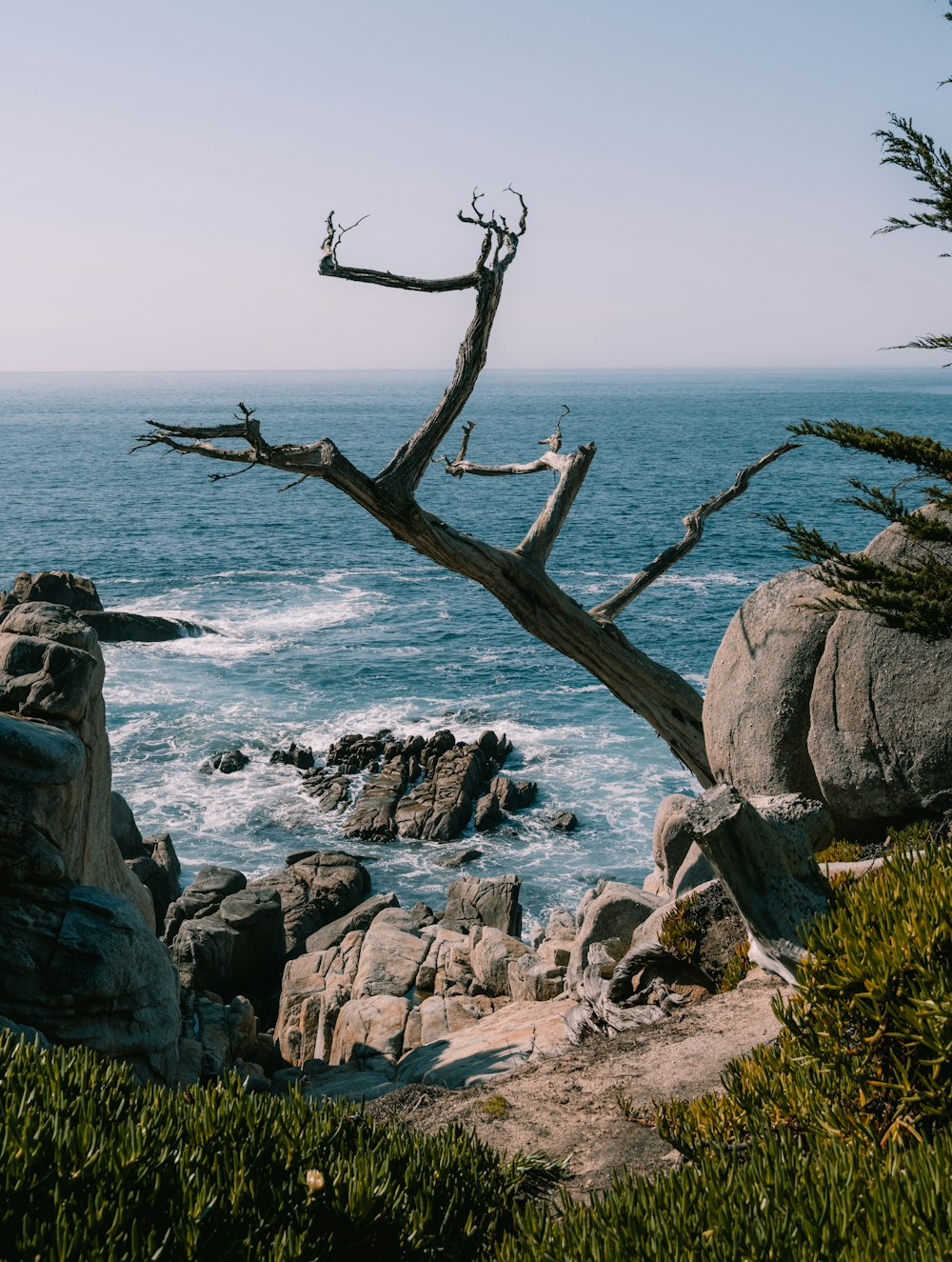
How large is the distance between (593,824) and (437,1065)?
20.3 meters

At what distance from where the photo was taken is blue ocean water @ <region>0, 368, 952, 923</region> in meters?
32.3

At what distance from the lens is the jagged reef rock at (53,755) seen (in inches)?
470

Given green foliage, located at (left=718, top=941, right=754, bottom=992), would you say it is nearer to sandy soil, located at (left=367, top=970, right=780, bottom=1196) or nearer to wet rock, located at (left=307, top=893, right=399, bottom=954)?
sandy soil, located at (left=367, top=970, right=780, bottom=1196)

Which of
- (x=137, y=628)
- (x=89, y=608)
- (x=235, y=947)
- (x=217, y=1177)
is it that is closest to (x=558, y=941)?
(x=235, y=947)

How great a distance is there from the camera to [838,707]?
1172 centimetres

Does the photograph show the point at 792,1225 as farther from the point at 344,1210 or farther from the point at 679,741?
the point at 679,741

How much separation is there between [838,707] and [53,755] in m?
8.92

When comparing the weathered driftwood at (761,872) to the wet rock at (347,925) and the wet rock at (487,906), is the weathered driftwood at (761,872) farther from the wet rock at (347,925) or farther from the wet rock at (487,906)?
the wet rock at (347,925)

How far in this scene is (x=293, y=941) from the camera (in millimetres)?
25328

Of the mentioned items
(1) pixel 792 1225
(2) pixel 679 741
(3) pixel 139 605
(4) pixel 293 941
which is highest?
(1) pixel 792 1225

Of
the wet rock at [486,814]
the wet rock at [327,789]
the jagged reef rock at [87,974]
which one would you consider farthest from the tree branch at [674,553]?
the wet rock at [327,789]

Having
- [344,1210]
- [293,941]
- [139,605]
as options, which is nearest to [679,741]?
[344,1210]

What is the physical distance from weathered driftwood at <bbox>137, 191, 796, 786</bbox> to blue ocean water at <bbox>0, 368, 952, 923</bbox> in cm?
311

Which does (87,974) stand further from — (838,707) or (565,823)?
(565,823)
